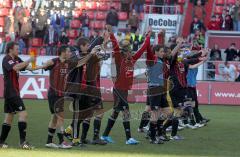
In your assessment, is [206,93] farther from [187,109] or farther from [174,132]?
[174,132]

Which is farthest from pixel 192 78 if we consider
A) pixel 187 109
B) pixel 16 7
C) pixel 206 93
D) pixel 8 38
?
pixel 16 7

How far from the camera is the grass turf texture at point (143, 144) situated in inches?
525

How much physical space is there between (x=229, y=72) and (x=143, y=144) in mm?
14077

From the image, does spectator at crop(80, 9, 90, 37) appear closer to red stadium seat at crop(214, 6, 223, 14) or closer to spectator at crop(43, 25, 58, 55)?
spectator at crop(43, 25, 58, 55)

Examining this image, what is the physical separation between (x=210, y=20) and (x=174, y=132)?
1850cm

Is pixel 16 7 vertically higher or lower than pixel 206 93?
higher

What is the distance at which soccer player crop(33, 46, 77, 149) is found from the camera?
1408 centimetres

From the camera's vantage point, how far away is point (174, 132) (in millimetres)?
16125

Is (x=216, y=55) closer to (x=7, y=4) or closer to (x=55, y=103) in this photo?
(x=7, y=4)

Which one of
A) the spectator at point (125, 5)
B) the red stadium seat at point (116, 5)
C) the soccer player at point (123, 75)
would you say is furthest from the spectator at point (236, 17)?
the soccer player at point (123, 75)

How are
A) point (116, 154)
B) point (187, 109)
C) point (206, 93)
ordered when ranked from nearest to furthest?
point (116, 154), point (187, 109), point (206, 93)

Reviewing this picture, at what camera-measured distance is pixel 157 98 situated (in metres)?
15.2

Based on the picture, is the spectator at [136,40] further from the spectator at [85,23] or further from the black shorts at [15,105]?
the black shorts at [15,105]

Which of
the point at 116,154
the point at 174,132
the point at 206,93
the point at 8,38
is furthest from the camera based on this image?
the point at 8,38
